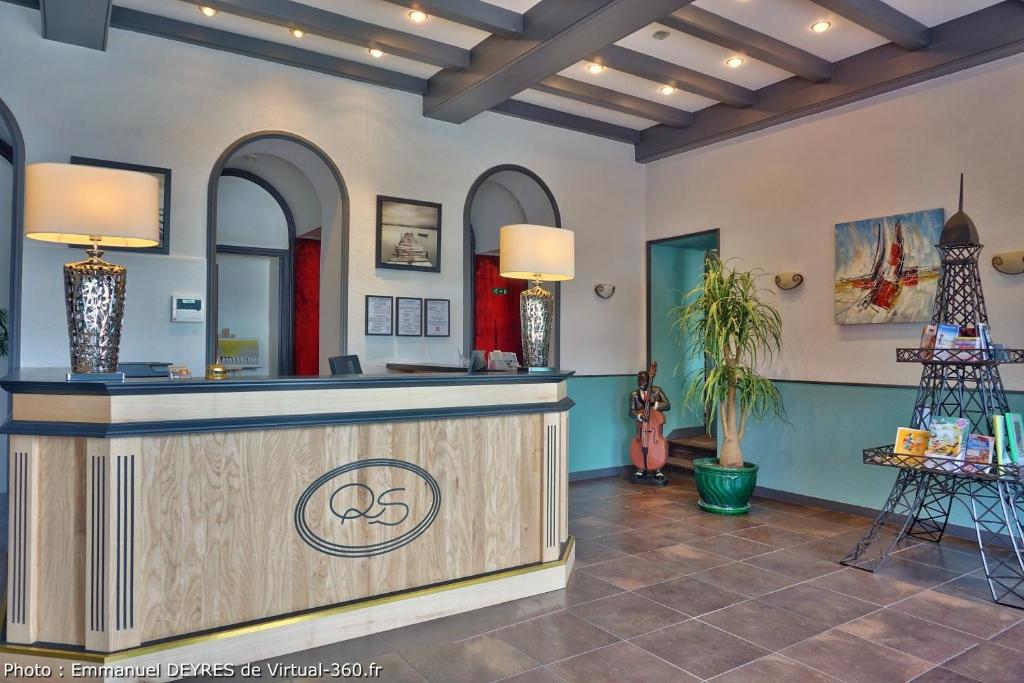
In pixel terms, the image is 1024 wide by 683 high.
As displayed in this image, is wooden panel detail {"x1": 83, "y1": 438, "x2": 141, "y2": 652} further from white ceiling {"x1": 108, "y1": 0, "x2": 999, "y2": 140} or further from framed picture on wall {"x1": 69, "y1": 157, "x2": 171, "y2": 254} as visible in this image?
white ceiling {"x1": 108, "y1": 0, "x2": 999, "y2": 140}

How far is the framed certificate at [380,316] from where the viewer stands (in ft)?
16.2

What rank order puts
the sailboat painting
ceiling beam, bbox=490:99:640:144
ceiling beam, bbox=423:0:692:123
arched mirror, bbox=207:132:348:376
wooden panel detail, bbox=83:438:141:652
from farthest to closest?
arched mirror, bbox=207:132:348:376, ceiling beam, bbox=490:99:640:144, the sailboat painting, ceiling beam, bbox=423:0:692:123, wooden panel detail, bbox=83:438:141:652

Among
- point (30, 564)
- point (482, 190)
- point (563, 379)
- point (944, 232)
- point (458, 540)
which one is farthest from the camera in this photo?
point (482, 190)

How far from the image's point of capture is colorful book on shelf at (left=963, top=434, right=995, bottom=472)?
330 cm

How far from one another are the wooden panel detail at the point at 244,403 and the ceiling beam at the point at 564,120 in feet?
10.6

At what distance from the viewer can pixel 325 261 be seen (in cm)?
525

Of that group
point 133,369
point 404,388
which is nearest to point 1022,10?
point 404,388

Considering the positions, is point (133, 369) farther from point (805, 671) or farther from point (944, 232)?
point (944, 232)

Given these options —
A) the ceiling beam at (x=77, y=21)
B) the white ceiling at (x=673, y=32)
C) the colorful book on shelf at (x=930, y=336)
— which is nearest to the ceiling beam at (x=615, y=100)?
the white ceiling at (x=673, y=32)

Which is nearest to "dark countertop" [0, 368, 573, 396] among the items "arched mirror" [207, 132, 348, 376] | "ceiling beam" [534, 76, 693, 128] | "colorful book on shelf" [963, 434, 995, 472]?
"colorful book on shelf" [963, 434, 995, 472]

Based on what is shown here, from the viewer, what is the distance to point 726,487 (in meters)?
4.75

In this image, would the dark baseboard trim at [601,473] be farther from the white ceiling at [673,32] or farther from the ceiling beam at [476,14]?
the ceiling beam at [476,14]

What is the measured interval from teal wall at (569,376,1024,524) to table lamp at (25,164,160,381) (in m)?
4.13

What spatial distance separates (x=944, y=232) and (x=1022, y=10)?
4.85 ft
